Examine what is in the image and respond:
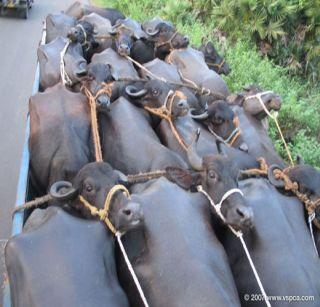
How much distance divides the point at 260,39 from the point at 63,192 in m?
7.38

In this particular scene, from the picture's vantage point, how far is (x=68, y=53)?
4914 mm

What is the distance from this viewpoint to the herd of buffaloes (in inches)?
92.4

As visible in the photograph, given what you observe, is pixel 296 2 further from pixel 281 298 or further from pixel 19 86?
pixel 281 298

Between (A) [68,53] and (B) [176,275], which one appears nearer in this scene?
(B) [176,275]

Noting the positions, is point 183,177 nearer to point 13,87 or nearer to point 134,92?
point 134,92

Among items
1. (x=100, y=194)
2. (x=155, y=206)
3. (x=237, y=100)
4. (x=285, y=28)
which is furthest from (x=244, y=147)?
(x=285, y=28)

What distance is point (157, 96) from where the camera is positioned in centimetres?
399

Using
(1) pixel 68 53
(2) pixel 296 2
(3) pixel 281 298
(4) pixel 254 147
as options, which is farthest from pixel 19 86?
(3) pixel 281 298

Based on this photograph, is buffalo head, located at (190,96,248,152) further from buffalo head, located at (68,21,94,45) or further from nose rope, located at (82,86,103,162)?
buffalo head, located at (68,21,94,45)

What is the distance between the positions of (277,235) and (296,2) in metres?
7.44

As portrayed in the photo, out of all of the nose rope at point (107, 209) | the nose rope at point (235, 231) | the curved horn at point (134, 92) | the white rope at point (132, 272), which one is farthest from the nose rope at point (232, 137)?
the white rope at point (132, 272)

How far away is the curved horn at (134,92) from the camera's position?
4052mm

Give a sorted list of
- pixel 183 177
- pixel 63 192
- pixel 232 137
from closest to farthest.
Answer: pixel 63 192 < pixel 183 177 < pixel 232 137

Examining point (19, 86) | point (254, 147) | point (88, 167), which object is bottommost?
point (19, 86)
